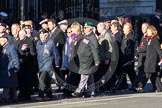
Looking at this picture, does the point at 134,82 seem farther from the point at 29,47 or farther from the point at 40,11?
the point at 40,11

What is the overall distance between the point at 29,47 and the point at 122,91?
331 centimetres

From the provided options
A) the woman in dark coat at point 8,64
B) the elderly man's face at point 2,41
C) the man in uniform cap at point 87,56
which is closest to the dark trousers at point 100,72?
the man in uniform cap at point 87,56

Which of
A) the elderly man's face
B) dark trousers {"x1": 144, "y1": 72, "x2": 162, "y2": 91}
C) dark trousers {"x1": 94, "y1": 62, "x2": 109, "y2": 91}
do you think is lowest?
dark trousers {"x1": 144, "y1": 72, "x2": 162, "y2": 91}

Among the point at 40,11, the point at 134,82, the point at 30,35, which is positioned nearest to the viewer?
the point at 30,35

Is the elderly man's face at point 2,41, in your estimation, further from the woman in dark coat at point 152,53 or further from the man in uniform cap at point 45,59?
the woman in dark coat at point 152,53

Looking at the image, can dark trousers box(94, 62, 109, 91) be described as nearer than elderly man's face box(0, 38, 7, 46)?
No

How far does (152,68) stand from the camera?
55.2ft

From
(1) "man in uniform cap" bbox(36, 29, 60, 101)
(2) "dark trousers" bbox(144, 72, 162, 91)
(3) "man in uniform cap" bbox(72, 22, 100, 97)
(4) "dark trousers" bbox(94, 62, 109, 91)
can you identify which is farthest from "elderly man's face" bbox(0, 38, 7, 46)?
(2) "dark trousers" bbox(144, 72, 162, 91)

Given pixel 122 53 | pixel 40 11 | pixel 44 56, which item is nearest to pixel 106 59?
pixel 122 53

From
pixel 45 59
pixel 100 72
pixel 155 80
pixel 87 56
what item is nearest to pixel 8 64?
pixel 45 59

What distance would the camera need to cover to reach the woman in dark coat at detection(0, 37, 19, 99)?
1468cm

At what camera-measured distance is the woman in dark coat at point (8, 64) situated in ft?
48.2

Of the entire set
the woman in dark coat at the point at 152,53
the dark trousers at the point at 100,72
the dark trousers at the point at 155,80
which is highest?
the woman in dark coat at the point at 152,53

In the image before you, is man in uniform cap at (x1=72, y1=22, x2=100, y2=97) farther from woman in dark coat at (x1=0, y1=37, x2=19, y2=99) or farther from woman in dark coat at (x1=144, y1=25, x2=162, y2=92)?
woman in dark coat at (x1=144, y1=25, x2=162, y2=92)
